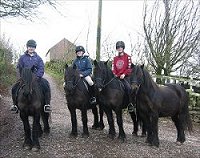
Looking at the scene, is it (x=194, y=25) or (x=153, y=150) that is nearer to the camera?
(x=153, y=150)

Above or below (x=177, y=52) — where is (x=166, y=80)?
below

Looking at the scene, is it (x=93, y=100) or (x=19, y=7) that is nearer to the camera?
(x=93, y=100)

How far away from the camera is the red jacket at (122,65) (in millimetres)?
8422

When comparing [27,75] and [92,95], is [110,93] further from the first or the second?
[27,75]

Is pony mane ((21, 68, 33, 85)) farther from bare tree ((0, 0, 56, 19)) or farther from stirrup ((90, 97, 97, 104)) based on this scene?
bare tree ((0, 0, 56, 19))

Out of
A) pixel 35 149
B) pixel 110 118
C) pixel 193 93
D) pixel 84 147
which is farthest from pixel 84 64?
pixel 193 93

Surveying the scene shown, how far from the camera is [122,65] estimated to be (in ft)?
27.8

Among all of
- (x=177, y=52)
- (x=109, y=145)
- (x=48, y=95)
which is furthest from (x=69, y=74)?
(x=177, y=52)

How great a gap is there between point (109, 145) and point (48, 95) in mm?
1996

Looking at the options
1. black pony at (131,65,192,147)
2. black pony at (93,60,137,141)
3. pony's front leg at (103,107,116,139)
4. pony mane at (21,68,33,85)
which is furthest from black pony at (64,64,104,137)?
black pony at (131,65,192,147)

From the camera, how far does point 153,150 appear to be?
7859mm

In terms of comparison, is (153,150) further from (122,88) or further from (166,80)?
(166,80)

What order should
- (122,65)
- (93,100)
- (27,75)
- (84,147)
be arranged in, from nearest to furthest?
(27,75), (84,147), (122,65), (93,100)

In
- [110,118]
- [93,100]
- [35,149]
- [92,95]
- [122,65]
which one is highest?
[122,65]
